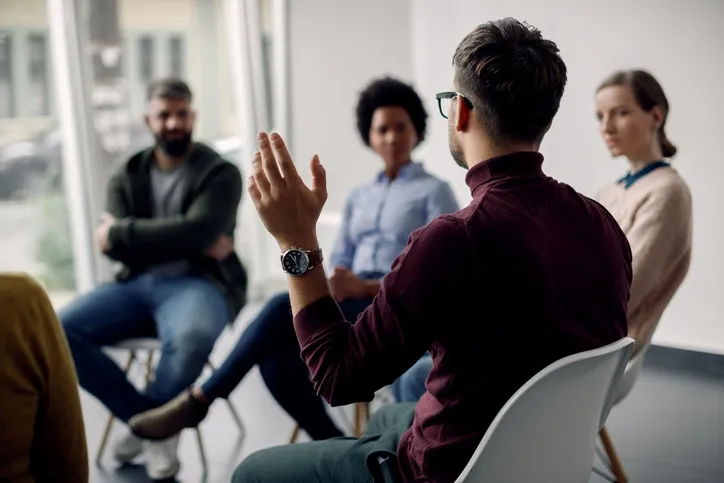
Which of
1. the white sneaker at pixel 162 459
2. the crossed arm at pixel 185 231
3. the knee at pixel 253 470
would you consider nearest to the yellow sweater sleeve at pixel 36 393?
the knee at pixel 253 470

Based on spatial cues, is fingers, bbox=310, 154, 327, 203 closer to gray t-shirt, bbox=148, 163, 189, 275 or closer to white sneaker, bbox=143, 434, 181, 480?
white sneaker, bbox=143, 434, 181, 480

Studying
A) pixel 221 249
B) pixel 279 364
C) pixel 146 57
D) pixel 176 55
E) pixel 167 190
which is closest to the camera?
pixel 279 364

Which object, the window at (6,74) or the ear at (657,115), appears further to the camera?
the window at (6,74)

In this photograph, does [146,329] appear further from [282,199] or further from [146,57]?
[146,57]

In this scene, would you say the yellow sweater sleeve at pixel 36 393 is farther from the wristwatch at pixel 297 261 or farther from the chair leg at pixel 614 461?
the chair leg at pixel 614 461

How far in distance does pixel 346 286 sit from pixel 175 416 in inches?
25.8

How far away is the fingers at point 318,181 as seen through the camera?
1.45m

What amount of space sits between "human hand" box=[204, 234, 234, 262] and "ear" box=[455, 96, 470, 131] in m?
1.86

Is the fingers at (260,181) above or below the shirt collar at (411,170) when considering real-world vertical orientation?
above

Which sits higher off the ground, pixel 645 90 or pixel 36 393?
pixel 645 90

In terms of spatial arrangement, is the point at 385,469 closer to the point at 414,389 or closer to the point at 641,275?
the point at 414,389

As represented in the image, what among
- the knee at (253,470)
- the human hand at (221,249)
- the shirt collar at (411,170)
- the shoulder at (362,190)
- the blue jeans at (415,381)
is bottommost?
the blue jeans at (415,381)

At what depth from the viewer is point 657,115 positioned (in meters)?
2.69

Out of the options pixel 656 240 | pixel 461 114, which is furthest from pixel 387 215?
pixel 461 114
